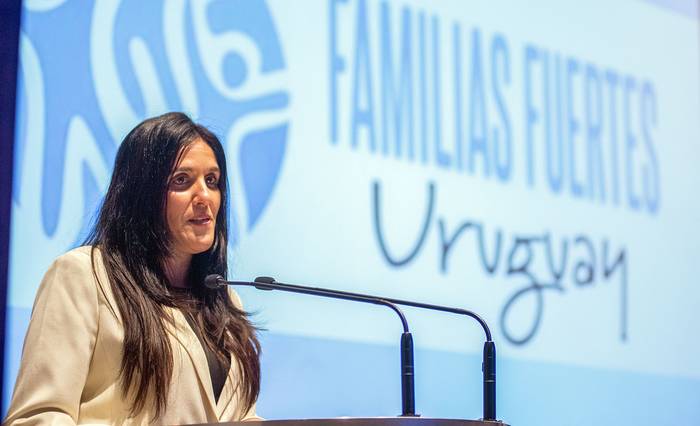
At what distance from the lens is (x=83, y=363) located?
7.55 feet

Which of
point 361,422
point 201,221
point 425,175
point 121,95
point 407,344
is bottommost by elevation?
point 361,422

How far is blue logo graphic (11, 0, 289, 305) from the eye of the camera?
119 inches

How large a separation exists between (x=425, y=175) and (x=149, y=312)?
162 cm

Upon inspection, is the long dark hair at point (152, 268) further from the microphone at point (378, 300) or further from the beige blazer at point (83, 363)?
the microphone at point (378, 300)

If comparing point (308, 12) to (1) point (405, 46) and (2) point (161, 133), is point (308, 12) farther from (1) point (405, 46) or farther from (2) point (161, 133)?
(2) point (161, 133)

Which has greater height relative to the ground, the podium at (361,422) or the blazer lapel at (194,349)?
the blazer lapel at (194,349)

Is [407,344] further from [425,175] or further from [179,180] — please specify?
[425,175]

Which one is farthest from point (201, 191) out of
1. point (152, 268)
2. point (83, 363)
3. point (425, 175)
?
point (425, 175)

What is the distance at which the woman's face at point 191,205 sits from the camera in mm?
2578

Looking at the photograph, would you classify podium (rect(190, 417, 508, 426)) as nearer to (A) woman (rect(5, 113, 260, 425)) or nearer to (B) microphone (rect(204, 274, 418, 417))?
(B) microphone (rect(204, 274, 418, 417))

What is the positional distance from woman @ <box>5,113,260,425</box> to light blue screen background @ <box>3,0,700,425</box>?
56cm

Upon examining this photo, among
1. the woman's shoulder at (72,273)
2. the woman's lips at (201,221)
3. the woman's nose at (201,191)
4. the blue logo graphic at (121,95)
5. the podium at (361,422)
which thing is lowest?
the podium at (361,422)

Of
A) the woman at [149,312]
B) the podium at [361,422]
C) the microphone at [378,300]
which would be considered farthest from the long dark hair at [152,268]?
the podium at [361,422]

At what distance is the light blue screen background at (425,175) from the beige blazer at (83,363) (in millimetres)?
638
